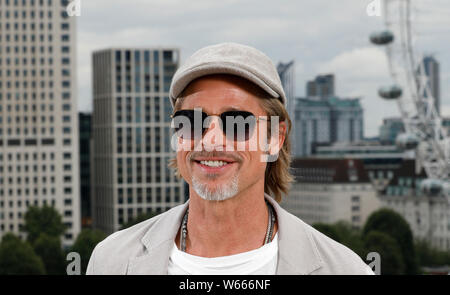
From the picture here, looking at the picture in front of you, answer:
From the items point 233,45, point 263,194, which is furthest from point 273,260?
point 233,45

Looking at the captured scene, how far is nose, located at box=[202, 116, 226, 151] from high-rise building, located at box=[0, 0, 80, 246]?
2381 inches

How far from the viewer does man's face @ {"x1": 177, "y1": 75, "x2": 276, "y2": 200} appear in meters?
2.35

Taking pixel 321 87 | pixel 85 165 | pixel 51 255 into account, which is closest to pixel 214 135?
pixel 51 255

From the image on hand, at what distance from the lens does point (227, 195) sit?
2365 millimetres

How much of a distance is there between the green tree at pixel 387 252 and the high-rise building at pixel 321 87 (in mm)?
30616

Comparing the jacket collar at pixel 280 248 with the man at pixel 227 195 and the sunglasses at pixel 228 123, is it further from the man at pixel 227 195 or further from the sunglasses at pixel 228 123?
the sunglasses at pixel 228 123

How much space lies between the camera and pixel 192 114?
94.6 inches

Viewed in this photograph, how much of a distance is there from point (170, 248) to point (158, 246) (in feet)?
0.11

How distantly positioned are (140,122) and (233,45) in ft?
196

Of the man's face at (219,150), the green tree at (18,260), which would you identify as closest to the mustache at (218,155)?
the man's face at (219,150)

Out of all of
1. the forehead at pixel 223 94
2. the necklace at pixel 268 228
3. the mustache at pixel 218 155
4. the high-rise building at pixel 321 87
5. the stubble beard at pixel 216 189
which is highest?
the high-rise building at pixel 321 87

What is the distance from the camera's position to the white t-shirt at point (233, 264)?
2.40 m
